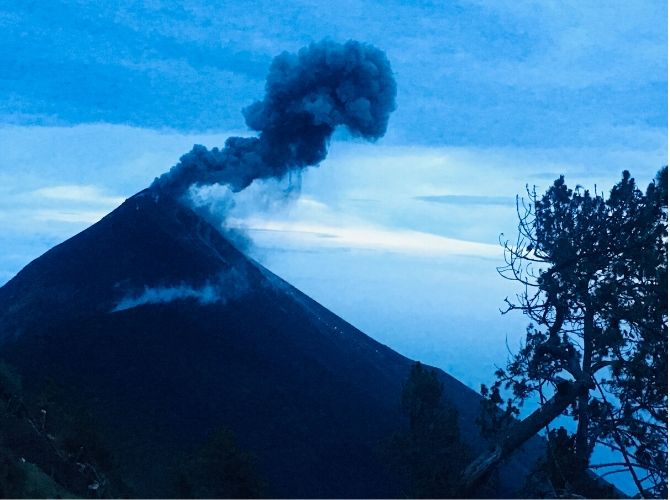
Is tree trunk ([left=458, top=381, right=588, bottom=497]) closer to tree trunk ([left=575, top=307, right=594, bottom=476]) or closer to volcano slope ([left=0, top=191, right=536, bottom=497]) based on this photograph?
tree trunk ([left=575, top=307, right=594, bottom=476])

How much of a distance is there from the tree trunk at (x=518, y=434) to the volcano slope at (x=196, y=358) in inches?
397

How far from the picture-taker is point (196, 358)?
46656 millimetres

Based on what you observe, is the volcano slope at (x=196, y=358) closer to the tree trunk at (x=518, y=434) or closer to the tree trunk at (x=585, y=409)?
the tree trunk at (x=518, y=434)

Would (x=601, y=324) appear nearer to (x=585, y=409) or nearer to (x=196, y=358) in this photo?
(x=585, y=409)

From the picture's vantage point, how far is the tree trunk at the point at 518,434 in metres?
20.3

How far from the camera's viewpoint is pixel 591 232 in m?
22.0

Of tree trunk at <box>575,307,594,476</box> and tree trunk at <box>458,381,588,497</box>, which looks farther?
tree trunk at <box>458,381,588,497</box>

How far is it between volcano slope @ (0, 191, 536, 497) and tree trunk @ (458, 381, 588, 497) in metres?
10.1

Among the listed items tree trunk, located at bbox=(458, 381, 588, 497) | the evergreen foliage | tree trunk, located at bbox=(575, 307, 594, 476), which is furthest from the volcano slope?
tree trunk, located at bbox=(575, 307, 594, 476)

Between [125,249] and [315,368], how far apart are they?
72.3 feet

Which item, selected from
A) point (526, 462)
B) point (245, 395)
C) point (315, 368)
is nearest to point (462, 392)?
point (526, 462)

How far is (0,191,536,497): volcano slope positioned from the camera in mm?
36469

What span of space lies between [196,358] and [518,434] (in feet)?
98.6

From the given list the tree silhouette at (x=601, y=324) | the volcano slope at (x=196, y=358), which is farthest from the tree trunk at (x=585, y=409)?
the volcano slope at (x=196, y=358)
